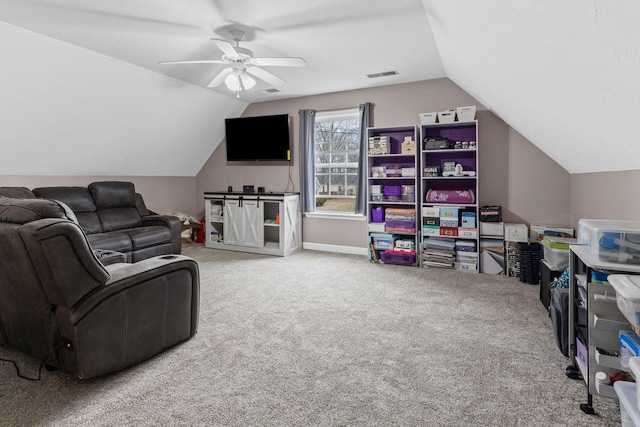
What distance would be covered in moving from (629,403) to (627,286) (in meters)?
0.43

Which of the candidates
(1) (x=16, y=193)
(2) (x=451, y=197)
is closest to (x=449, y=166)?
(2) (x=451, y=197)

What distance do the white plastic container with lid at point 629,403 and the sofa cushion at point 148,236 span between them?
15.5 ft

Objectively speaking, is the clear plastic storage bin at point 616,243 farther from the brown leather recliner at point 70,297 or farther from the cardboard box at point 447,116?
the cardboard box at point 447,116

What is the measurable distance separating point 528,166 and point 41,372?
16.6 ft

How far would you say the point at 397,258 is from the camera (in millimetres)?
4801

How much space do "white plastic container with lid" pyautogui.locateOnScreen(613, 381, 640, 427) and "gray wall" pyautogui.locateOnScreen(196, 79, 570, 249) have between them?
338cm

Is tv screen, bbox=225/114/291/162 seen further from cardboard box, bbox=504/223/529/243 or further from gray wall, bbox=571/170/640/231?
gray wall, bbox=571/170/640/231

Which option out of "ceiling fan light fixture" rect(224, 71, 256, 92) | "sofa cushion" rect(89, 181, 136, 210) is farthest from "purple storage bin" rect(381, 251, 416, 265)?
"sofa cushion" rect(89, 181, 136, 210)

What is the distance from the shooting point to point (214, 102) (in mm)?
5727

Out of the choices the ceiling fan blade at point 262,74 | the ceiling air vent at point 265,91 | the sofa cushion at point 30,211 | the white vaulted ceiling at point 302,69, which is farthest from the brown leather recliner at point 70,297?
the ceiling air vent at point 265,91

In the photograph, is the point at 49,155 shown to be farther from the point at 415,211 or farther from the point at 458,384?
the point at 458,384

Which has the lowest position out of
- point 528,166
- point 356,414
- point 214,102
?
point 356,414

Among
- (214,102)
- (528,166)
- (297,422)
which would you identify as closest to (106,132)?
(214,102)

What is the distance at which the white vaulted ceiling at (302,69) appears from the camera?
1706mm
